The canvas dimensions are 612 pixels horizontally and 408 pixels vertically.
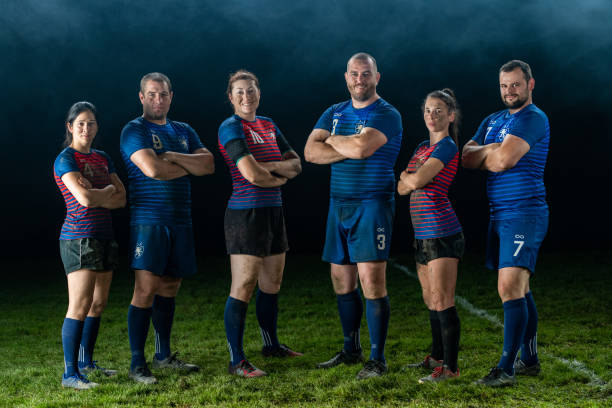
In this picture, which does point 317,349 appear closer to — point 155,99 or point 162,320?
point 162,320

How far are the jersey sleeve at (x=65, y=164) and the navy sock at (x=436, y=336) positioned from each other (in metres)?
2.58

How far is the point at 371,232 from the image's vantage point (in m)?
4.25

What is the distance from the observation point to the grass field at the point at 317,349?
12.8 ft

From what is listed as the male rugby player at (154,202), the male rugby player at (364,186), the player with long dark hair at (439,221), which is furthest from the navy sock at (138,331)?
the player with long dark hair at (439,221)

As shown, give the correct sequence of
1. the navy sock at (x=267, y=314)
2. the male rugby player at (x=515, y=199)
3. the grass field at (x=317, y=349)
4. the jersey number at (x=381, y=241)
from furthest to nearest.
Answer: the navy sock at (x=267, y=314), the jersey number at (x=381, y=241), the male rugby player at (x=515, y=199), the grass field at (x=317, y=349)

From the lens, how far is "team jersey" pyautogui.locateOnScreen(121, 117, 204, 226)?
4375mm

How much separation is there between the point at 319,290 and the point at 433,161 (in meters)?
5.35

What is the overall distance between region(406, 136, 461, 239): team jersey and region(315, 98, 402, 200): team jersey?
0.27 metres

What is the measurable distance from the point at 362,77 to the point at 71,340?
8.53ft

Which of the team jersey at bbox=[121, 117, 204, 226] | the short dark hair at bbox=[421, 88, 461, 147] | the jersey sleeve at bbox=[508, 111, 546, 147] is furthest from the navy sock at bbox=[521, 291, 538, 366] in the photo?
the team jersey at bbox=[121, 117, 204, 226]

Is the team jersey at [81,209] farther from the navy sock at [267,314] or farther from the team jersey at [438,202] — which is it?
the team jersey at [438,202]

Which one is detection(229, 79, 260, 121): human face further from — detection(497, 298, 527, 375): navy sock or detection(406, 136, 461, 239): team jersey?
detection(497, 298, 527, 375): navy sock

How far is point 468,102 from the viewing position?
15.1m

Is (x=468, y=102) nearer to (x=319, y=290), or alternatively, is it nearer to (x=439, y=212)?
(x=319, y=290)
